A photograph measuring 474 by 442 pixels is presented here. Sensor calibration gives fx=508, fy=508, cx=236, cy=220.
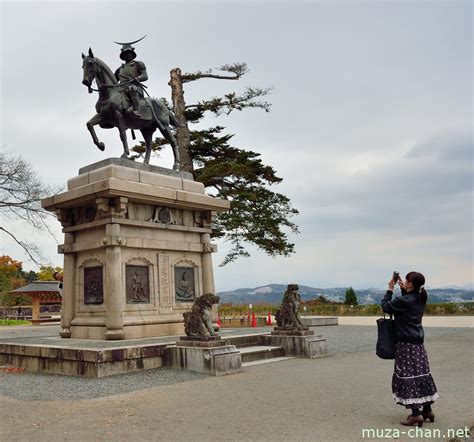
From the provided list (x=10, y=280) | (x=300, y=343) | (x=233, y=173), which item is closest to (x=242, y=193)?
(x=233, y=173)

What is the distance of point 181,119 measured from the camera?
26.3 m

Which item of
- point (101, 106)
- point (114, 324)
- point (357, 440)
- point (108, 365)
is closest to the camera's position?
point (357, 440)

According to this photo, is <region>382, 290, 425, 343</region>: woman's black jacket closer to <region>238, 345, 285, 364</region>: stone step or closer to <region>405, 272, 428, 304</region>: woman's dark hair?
<region>405, 272, 428, 304</region>: woman's dark hair

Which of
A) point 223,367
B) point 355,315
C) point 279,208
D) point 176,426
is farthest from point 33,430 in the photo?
point 355,315

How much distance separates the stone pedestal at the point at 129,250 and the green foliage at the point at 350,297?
2578 centimetres

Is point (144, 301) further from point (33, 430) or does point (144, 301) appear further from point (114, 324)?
point (33, 430)

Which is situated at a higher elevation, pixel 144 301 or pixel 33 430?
pixel 144 301

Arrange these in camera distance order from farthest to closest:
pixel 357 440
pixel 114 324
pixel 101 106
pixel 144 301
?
pixel 101 106 → pixel 144 301 → pixel 114 324 → pixel 357 440

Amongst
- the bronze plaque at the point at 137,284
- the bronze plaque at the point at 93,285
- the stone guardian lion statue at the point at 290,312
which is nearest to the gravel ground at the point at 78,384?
the bronze plaque at the point at 93,285

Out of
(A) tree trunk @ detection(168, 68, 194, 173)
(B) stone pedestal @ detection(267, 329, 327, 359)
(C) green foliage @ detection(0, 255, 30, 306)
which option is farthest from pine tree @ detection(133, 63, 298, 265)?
(C) green foliage @ detection(0, 255, 30, 306)

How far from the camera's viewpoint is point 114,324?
1095 centimetres

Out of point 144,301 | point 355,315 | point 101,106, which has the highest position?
point 101,106

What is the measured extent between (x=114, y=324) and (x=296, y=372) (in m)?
4.20

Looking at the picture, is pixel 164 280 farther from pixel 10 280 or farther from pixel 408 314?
pixel 10 280
